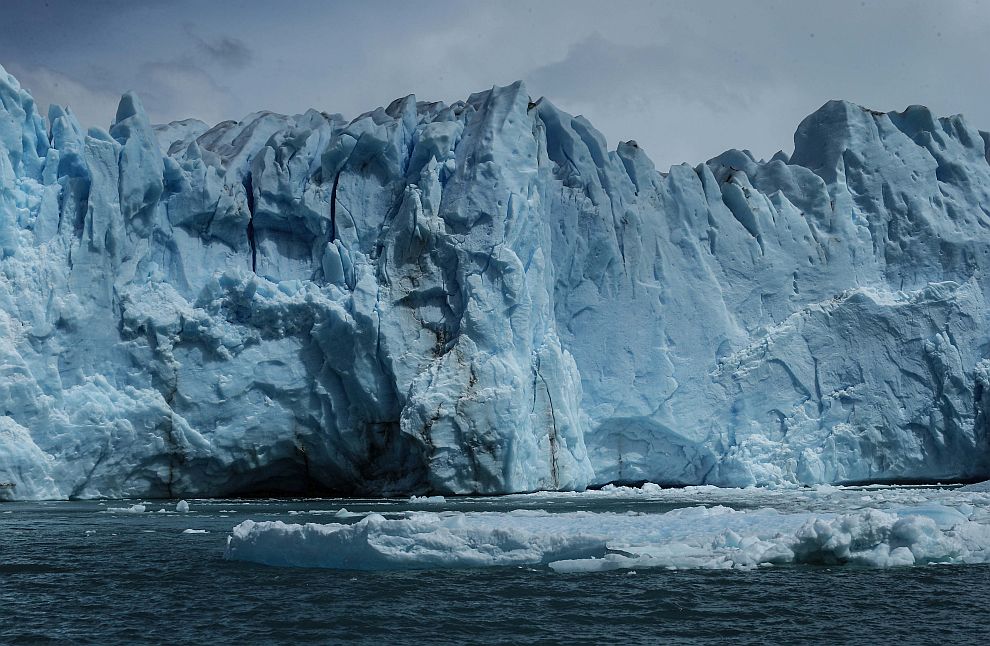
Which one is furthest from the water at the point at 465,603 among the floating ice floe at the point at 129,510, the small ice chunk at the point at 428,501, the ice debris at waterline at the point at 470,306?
the ice debris at waterline at the point at 470,306

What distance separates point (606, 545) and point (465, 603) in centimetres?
218

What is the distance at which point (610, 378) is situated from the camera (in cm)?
2214

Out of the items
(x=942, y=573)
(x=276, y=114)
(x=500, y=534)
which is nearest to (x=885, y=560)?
(x=942, y=573)

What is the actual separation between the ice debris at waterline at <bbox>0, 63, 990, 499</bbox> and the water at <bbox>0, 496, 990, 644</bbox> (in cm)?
953

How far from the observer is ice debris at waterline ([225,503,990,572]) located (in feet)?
30.1

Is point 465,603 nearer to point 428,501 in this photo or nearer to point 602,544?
point 602,544

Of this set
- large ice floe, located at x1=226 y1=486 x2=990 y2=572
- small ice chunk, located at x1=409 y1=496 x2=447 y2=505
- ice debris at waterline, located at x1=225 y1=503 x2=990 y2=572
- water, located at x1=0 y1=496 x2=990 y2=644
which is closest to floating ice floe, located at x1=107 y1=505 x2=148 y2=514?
small ice chunk, located at x1=409 y1=496 x2=447 y2=505

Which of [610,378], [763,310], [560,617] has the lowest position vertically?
[560,617]

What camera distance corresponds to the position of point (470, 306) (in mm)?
19984

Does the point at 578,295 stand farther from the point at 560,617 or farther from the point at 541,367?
the point at 560,617

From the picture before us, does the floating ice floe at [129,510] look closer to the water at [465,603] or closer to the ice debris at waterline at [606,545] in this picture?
the water at [465,603]

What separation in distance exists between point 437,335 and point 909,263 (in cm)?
1195

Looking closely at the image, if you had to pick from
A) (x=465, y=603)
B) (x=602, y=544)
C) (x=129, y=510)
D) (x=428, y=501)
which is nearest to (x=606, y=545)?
(x=602, y=544)

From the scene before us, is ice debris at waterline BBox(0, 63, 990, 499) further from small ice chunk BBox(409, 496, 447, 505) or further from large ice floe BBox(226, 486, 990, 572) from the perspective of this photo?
large ice floe BBox(226, 486, 990, 572)
